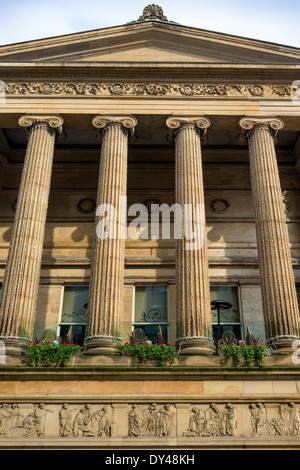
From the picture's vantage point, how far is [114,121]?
1966cm

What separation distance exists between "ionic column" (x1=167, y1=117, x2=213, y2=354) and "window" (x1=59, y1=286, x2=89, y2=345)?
20.0ft

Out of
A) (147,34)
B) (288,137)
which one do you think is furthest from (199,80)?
(288,137)

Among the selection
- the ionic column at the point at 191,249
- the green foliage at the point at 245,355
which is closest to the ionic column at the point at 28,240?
the ionic column at the point at 191,249

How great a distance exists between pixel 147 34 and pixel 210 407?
53.1 ft

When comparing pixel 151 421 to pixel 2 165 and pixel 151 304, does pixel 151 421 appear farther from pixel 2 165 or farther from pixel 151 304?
pixel 2 165

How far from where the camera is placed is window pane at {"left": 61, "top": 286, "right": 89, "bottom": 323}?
69.1ft

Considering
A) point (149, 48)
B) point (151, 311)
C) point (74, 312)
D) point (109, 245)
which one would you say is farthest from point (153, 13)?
point (74, 312)

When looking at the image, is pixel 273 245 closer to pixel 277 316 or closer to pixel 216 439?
pixel 277 316

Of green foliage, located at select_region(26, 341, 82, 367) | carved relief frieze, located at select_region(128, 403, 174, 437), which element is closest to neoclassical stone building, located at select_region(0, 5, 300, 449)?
carved relief frieze, located at select_region(128, 403, 174, 437)

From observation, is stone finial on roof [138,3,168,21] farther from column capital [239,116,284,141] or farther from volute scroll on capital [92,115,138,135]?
column capital [239,116,284,141]

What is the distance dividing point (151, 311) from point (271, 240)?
6690 mm

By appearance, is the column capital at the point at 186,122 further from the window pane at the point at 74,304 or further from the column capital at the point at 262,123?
the window pane at the point at 74,304
